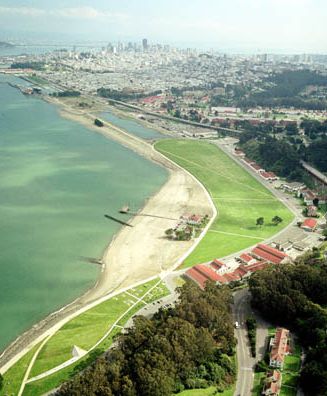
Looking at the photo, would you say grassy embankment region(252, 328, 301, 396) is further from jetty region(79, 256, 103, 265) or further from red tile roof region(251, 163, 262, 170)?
red tile roof region(251, 163, 262, 170)

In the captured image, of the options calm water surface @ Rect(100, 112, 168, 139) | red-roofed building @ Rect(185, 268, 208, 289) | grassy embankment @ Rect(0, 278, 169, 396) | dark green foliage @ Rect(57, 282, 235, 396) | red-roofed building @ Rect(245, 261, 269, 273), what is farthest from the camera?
calm water surface @ Rect(100, 112, 168, 139)

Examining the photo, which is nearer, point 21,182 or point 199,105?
point 21,182

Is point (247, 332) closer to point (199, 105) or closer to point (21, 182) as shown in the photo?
point (21, 182)

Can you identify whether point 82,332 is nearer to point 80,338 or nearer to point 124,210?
point 80,338

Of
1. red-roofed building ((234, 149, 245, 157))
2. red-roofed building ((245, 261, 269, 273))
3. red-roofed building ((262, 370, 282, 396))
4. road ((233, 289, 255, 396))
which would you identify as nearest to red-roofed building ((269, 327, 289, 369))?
red-roofed building ((262, 370, 282, 396))

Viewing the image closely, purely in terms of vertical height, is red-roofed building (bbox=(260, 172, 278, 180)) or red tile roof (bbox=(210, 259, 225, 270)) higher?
red-roofed building (bbox=(260, 172, 278, 180))

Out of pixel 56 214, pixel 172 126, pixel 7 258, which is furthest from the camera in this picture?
pixel 172 126

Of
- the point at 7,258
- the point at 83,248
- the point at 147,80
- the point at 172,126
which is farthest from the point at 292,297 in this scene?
the point at 147,80
